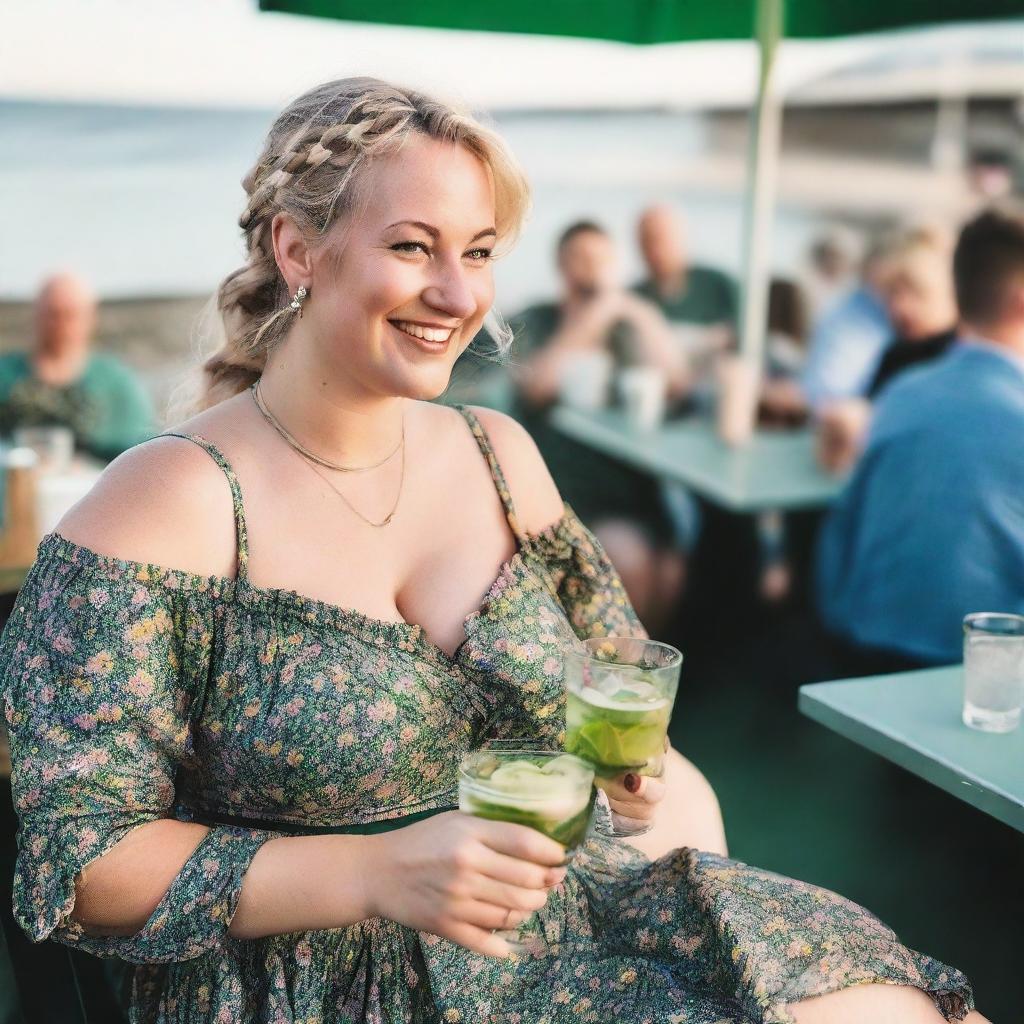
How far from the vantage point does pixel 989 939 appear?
309 cm

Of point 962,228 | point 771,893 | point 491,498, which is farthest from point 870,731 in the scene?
point 962,228

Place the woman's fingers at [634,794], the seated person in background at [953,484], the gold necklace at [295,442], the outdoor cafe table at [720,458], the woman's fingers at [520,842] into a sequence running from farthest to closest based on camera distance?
1. the outdoor cafe table at [720,458]
2. the seated person in background at [953,484]
3. the gold necklace at [295,442]
4. the woman's fingers at [634,794]
5. the woman's fingers at [520,842]

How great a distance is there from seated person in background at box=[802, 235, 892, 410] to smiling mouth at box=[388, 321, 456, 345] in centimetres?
439

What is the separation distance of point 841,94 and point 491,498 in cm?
892

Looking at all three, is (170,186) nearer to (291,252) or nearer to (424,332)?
(291,252)

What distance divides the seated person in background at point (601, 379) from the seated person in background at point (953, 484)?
1.32 m

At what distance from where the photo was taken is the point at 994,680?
1.88 m

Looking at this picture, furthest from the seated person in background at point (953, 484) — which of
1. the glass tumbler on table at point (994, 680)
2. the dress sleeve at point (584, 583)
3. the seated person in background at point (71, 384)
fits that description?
the seated person in background at point (71, 384)

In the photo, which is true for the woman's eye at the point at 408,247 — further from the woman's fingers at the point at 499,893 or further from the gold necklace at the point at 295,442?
the woman's fingers at the point at 499,893

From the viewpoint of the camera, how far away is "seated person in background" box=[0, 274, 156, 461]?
189 inches

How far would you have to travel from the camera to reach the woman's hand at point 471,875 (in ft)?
4.15

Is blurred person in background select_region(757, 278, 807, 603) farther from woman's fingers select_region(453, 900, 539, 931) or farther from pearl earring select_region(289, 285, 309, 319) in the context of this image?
woman's fingers select_region(453, 900, 539, 931)

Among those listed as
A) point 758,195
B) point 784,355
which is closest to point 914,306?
point 784,355

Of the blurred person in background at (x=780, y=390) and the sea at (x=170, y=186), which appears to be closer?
the blurred person in background at (x=780, y=390)
